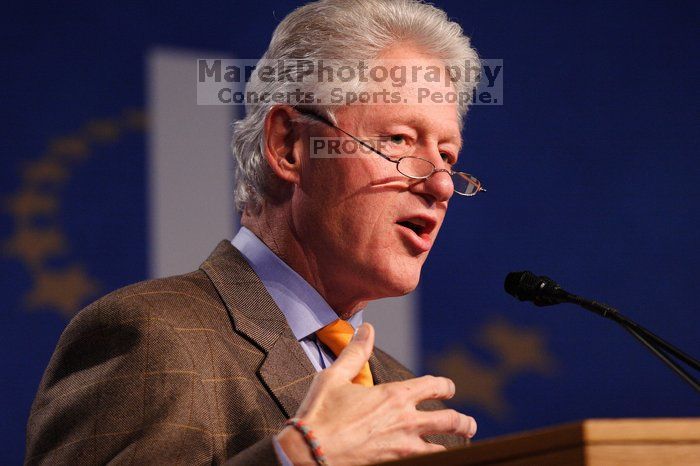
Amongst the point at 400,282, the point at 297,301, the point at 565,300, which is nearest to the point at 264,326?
the point at 297,301

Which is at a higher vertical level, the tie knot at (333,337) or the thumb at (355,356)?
the thumb at (355,356)

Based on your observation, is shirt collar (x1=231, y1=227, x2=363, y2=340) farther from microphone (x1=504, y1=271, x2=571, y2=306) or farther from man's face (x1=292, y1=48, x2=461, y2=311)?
microphone (x1=504, y1=271, x2=571, y2=306)

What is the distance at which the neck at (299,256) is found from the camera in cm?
174

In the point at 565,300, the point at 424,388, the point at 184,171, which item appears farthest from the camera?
the point at 184,171

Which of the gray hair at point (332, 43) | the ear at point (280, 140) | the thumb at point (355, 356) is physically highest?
the gray hair at point (332, 43)

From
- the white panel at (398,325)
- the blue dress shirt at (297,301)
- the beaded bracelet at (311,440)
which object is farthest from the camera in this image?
the white panel at (398,325)

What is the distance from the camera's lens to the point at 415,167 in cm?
172

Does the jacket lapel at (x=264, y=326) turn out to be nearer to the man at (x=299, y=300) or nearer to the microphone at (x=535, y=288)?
the man at (x=299, y=300)

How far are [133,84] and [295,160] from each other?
0.58 meters

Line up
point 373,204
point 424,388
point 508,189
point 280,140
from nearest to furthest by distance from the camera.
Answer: point 424,388, point 373,204, point 280,140, point 508,189

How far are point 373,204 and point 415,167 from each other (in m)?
0.11

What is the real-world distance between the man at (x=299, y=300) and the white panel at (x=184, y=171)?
23 centimetres

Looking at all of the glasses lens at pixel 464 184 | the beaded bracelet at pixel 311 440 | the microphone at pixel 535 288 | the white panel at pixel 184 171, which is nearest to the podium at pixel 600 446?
the beaded bracelet at pixel 311 440

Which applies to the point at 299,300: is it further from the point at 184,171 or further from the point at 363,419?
the point at 184,171
